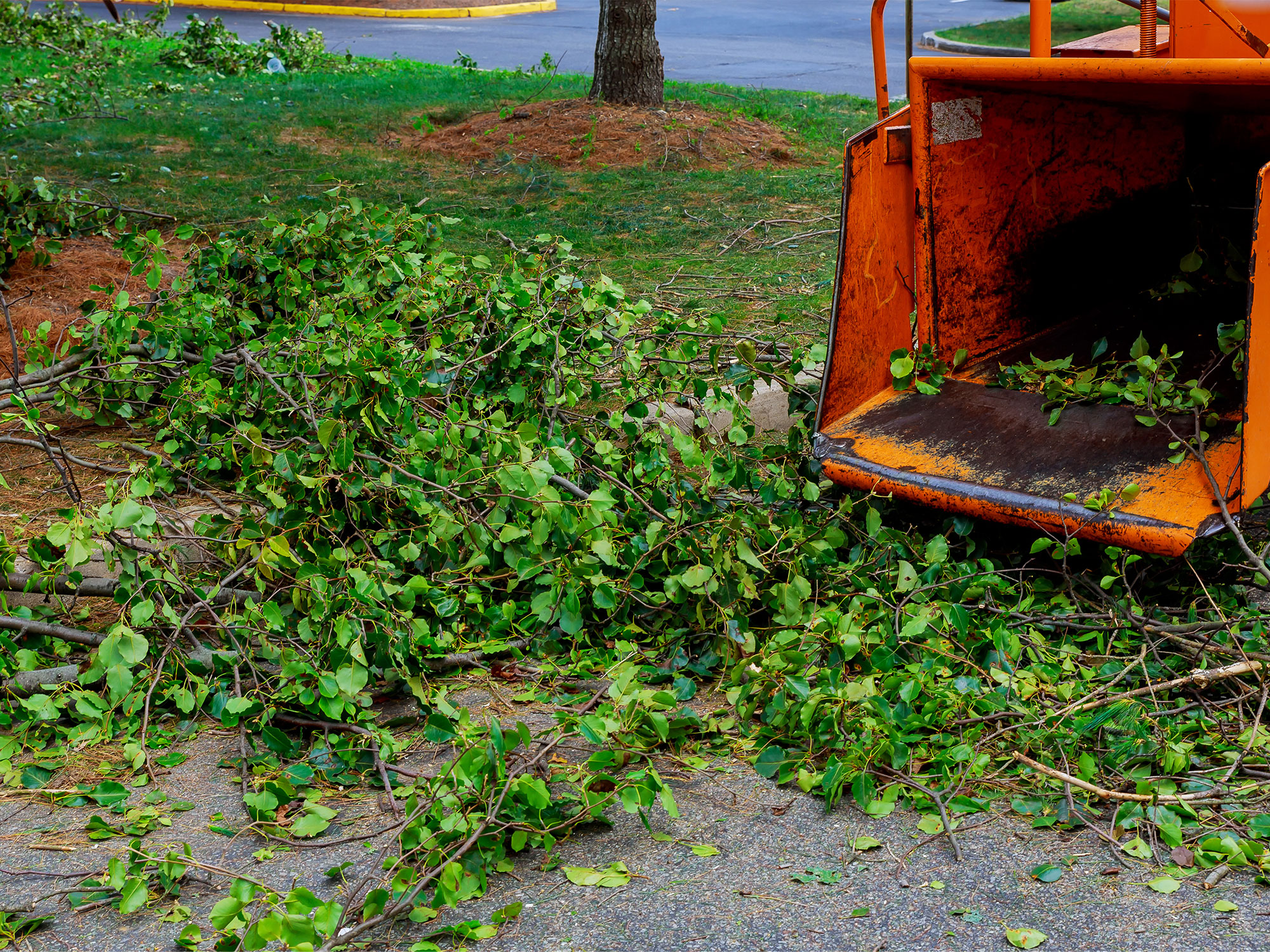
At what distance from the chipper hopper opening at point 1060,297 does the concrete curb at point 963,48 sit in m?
10.9

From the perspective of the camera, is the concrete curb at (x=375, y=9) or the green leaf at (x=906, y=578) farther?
the concrete curb at (x=375, y=9)

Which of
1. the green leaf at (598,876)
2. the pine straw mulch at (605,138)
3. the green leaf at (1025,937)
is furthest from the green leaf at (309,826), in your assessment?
the pine straw mulch at (605,138)

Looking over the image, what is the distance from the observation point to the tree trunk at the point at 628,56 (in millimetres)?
9344

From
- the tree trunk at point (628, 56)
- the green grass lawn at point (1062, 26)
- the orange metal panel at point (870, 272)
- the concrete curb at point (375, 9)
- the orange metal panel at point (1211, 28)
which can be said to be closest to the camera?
the orange metal panel at point (870, 272)

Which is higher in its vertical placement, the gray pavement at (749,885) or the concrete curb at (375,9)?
the concrete curb at (375,9)

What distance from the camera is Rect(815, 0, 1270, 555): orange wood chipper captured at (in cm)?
321

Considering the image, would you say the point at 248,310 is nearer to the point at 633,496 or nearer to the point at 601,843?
the point at 633,496

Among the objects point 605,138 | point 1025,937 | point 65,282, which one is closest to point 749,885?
point 1025,937

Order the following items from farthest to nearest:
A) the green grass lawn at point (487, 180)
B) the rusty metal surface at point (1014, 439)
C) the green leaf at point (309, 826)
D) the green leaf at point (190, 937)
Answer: the green grass lawn at point (487, 180), the rusty metal surface at point (1014, 439), the green leaf at point (309, 826), the green leaf at point (190, 937)

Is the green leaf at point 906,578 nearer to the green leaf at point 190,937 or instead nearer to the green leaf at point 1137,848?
the green leaf at point 1137,848

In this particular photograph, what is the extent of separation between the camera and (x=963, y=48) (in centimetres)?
1653

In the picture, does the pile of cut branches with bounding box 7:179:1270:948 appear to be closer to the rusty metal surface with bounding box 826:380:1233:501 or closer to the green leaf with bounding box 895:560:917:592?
the green leaf with bounding box 895:560:917:592

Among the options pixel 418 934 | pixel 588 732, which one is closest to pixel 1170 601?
pixel 588 732

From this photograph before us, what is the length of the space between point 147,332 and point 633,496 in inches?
80.2
